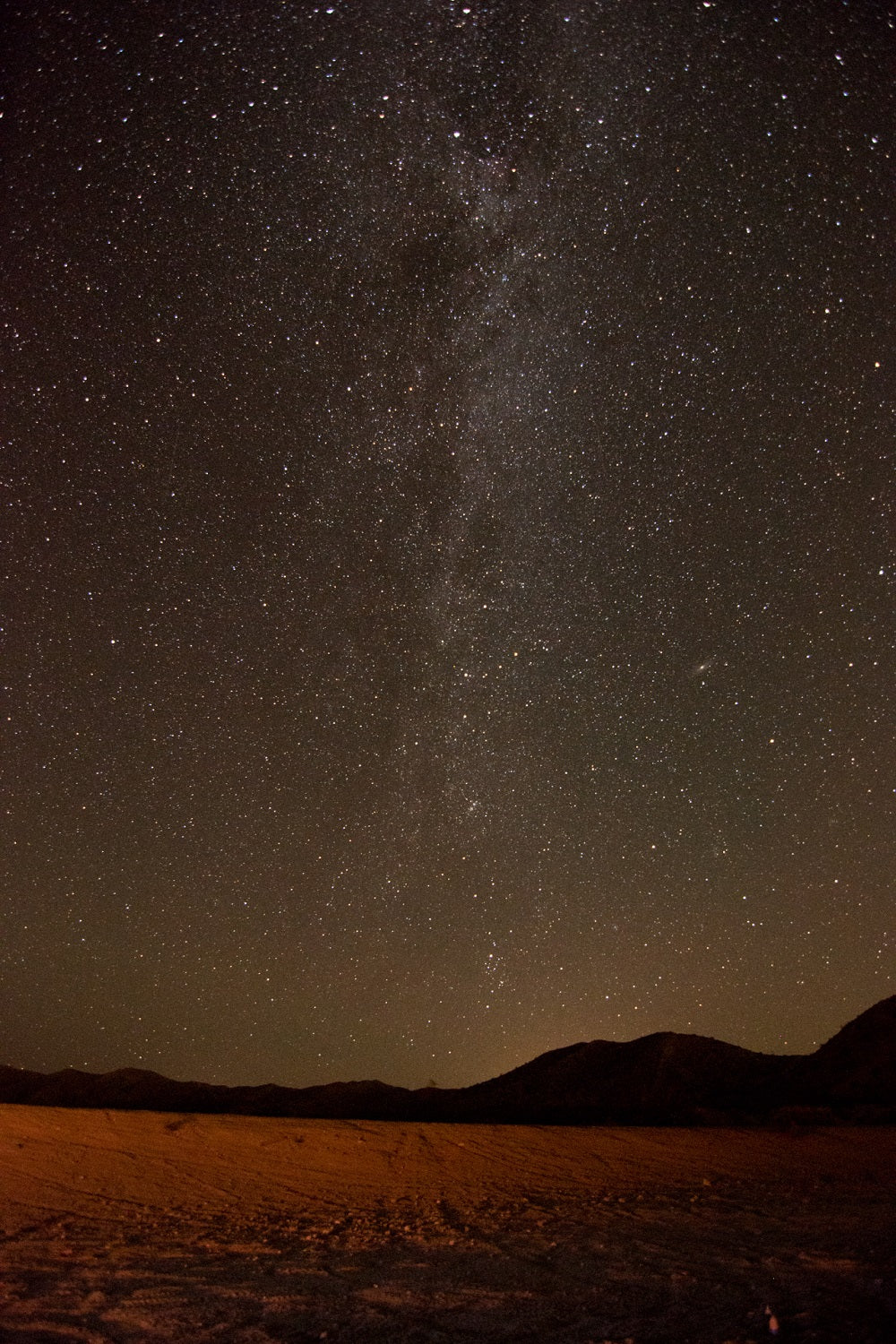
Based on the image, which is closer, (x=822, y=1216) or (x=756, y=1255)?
(x=756, y=1255)

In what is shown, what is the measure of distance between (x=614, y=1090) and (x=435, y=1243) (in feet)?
61.1

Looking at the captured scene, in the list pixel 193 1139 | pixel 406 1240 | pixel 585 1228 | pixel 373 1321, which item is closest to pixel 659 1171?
pixel 585 1228

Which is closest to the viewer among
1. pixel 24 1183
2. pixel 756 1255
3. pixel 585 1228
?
pixel 756 1255

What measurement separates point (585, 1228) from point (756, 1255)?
170 cm

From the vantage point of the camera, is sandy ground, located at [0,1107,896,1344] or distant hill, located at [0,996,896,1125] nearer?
sandy ground, located at [0,1107,896,1344]

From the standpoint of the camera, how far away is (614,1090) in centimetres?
2261

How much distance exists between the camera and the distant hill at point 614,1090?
18906 millimetres

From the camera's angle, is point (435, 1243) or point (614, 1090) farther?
point (614, 1090)

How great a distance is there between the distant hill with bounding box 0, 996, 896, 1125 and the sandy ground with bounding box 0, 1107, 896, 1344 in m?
7.00

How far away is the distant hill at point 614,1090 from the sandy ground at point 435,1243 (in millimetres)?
6997

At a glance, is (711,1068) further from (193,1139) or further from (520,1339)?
(520,1339)

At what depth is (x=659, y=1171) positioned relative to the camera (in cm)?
1097

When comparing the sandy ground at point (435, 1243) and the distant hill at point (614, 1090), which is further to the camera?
the distant hill at point (614, 1090)

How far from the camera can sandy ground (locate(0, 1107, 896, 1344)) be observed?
4125mm
